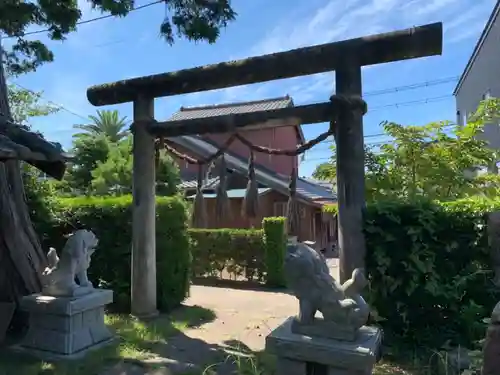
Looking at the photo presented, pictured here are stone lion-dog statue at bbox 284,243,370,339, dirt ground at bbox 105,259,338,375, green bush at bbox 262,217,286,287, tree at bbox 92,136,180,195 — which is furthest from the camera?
tree at bbox 92,136,180,195

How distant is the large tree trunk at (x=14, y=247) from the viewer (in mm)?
4914

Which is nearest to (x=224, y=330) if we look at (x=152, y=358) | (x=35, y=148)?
(x=152, y=358)

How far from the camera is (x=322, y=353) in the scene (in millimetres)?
2871

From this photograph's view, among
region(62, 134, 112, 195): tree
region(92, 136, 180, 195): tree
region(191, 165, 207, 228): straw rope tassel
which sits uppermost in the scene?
region(62, 134, 112, 195): tree

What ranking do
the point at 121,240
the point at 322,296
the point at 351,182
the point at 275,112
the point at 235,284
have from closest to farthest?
the point at 322,296 < the point at 351,182 < the point at 275,112 < the point at 121,240 < the point at 235,284

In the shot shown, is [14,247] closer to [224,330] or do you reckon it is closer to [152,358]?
[152,358]

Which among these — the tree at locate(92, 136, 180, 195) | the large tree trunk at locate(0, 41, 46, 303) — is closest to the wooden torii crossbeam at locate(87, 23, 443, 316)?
the large tree trunk at locate(0, 41, 46, 303)

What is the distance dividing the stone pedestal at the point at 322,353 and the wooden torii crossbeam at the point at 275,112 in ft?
4.85

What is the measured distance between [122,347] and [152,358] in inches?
18.5

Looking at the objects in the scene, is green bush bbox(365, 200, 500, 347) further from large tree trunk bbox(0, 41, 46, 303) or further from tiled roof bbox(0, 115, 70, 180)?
large tree trunk bbox(0, 41, 46, 303)

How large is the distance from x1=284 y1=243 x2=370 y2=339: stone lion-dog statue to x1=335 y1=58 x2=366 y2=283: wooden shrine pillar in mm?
1286

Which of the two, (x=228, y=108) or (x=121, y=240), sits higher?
(x=228, y=108)

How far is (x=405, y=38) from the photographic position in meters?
4.06

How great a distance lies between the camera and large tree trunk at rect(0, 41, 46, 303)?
4.91 metres
